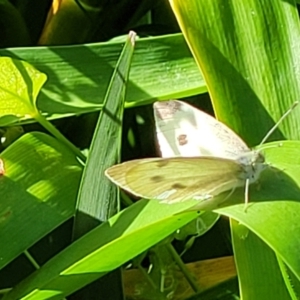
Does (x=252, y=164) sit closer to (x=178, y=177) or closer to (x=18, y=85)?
(x=178, y=177)

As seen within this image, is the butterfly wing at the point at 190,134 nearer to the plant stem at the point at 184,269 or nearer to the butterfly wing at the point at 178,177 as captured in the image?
the butterfly wing at the point at 178,177

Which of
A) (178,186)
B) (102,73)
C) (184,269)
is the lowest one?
(184,269)

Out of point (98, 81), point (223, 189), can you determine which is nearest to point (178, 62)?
point (98, 81)

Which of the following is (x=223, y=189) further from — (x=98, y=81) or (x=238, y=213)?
(x=98, y=81)


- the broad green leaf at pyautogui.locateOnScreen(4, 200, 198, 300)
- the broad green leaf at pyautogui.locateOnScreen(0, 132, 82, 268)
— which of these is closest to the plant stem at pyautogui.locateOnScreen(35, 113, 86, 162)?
the broad green leaf at pyautogui.locateOnScreen(0, 132, 82, 268)

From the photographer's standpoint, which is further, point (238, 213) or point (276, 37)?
point (276, 37)

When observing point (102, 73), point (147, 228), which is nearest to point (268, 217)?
point (147, 228)

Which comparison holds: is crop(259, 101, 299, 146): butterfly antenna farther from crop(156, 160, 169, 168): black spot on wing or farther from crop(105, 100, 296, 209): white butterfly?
crop(156, 160, 169, 168): black spot on wing

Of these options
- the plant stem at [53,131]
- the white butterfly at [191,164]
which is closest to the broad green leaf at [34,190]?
the plant stem at [53,131]
